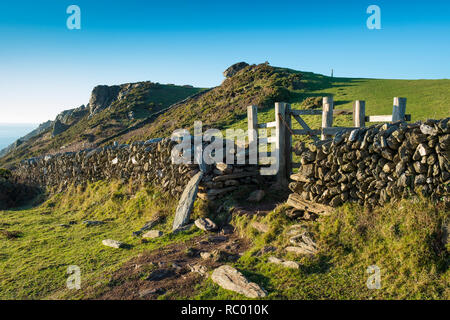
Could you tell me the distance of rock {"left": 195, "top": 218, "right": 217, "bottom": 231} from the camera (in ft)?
25.8

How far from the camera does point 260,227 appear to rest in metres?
6.89

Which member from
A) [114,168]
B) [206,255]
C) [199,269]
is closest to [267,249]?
[206,255]

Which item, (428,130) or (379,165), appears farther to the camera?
(379,165)

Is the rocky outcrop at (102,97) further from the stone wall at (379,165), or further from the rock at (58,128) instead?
the stone wall at (379,165)

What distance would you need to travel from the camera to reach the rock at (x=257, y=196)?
8594mm

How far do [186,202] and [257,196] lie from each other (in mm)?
2075

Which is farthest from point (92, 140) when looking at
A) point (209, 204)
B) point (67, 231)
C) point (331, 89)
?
point (209, 204)

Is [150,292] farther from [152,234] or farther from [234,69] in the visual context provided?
[234,69]

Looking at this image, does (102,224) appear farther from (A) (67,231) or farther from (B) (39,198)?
(B) (39,198)

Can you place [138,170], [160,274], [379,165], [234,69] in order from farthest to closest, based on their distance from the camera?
1. [234,69]
2. [138,170]
3. [160,274]
4. [379,165]

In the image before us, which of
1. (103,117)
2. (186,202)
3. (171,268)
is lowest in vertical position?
(171,268)

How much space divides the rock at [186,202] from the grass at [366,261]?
9.72ft

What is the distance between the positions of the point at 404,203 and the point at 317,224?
1621 mm

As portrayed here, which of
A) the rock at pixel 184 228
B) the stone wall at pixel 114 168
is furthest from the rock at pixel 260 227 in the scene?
the stone wall at pixel 114 168
